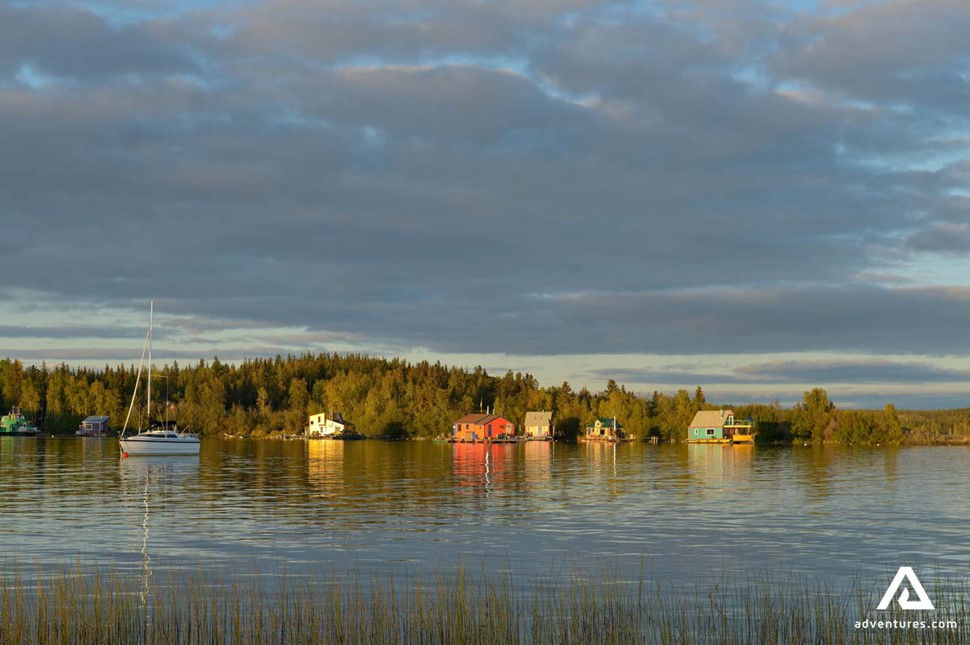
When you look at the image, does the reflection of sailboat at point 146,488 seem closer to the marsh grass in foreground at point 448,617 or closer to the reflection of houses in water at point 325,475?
the marsh grass in foreground at point 448,617

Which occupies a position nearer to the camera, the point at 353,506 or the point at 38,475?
the point at 353,506

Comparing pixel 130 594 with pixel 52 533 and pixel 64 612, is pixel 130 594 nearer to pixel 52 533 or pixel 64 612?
pixel 64 612

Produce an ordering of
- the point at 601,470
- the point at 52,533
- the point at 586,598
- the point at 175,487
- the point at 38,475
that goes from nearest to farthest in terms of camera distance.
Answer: the point at 586,598, the point at 52,533, the point at 175,487, the point at 38,475, the point at 601,470

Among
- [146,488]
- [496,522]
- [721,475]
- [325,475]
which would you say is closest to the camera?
[496,522]

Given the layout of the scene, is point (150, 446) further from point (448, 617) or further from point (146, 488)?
point (448, 617)

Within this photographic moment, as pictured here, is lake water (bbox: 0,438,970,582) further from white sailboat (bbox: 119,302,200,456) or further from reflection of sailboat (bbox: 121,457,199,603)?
white sailboat (bbox: 119,302,200,456)

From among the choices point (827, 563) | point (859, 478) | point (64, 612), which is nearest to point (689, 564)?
point (827, 563)

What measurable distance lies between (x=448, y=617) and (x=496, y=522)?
2784 cm

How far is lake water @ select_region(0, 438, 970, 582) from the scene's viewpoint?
35.6 m

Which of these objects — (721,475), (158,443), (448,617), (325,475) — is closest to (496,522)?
(448,617)

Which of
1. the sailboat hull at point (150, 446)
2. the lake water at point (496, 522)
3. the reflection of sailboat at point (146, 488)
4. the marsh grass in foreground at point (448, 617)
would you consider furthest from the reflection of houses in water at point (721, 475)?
the sailboat hull at point (150, 446)

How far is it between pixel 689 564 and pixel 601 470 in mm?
63839

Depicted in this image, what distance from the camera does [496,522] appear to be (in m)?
48.7

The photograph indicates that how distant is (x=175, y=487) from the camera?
7294cm
